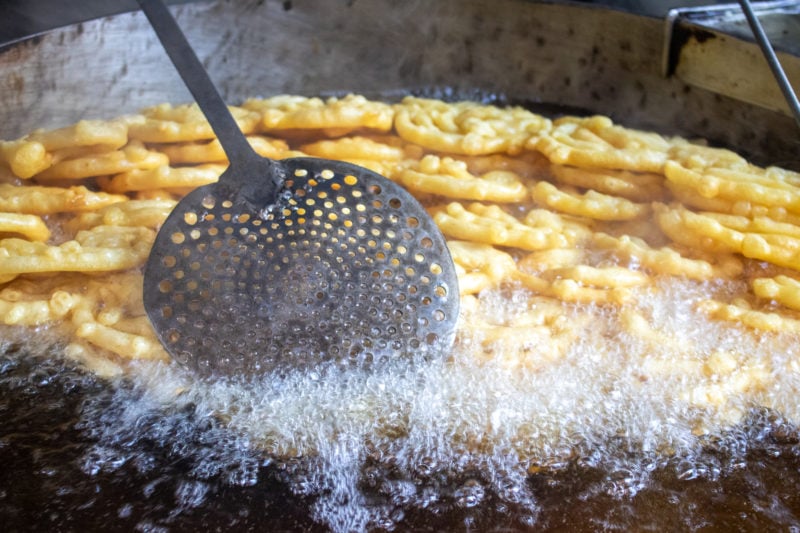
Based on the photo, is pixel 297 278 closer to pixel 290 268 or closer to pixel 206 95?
pixel 290 268

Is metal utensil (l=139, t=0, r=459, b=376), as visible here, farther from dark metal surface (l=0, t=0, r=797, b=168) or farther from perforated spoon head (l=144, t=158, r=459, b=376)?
dark metal surface (l=0, t=0, r=797, b=168)

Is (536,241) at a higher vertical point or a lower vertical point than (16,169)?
lower

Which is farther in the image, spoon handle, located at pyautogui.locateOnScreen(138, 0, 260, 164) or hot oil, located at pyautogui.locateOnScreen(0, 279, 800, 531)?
spoon handle, located at pyautogui.locateOnScreen(138, 0, 260, 164)

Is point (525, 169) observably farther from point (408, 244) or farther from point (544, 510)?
point (544, 510)

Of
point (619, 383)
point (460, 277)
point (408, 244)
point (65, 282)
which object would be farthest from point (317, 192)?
point (619, 383)

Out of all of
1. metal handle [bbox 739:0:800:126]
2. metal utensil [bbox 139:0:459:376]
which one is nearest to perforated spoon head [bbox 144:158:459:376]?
metal utensil [bbox 139:0:459:376]

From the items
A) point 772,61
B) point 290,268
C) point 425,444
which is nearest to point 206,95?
point 290,268
